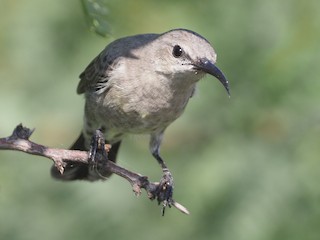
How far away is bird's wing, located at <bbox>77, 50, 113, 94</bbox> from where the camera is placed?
569 cm

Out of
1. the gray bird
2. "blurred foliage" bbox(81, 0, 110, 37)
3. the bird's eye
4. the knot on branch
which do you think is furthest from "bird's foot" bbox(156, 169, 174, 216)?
"blurred foliage" bbox(81, 0, 110, 37)

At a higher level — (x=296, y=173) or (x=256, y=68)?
(x=256, y=68)

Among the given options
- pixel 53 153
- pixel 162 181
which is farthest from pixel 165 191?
pixel 53 153

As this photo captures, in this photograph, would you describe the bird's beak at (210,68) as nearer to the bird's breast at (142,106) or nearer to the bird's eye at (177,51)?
the bird's eye at (177,51)

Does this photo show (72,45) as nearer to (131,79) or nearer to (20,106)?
(20,106)

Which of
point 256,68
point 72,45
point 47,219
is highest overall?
point 256,68

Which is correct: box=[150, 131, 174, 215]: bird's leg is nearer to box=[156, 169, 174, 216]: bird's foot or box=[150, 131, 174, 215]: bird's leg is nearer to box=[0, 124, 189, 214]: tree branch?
box=[156, 169, 174, 216]: bird's foot

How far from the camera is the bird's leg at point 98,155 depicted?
4.31 metres

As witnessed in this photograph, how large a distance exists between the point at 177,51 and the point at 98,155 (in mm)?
902

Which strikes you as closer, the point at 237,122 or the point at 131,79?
the point at 131,79

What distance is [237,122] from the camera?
5.96 meters

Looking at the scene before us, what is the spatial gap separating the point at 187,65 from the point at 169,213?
1679mm

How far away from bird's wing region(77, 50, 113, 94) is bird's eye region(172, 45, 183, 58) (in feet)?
2.33

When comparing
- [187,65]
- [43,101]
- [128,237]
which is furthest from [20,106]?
[187,65]
